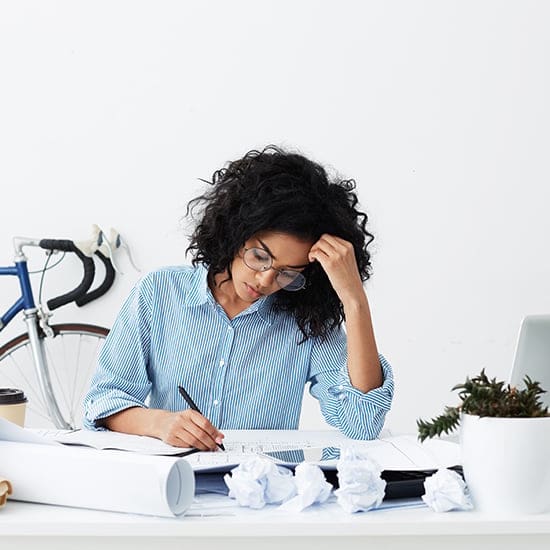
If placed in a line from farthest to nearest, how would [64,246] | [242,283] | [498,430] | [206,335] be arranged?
[64,246], [206,335], [242,283], [498,430]

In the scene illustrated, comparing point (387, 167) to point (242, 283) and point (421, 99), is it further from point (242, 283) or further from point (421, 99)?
point (242, 283)

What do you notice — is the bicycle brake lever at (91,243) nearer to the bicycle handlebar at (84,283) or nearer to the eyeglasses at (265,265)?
the bicycle handlebar at (84,283)

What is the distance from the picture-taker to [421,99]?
9.96ft

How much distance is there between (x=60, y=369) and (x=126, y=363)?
4.88 ft

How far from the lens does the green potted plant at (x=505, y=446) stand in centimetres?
90

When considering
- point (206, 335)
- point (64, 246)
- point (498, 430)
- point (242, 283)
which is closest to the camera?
point (498, 430)

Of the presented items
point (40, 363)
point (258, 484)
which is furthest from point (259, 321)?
point (40, 363)

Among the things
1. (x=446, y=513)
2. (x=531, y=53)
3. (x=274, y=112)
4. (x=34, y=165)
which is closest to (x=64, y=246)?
(x=34, y=165)

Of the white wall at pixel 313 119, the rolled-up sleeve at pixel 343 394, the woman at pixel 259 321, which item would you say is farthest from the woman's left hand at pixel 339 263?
the white wall at pixel 313 119

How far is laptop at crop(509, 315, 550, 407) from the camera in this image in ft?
3.90

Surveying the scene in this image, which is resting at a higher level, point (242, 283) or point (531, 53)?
point (531, 53)

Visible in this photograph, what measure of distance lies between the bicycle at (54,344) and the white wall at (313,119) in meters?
0.10

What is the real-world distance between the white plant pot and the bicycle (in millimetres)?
2143

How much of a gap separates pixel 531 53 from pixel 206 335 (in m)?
1.83
